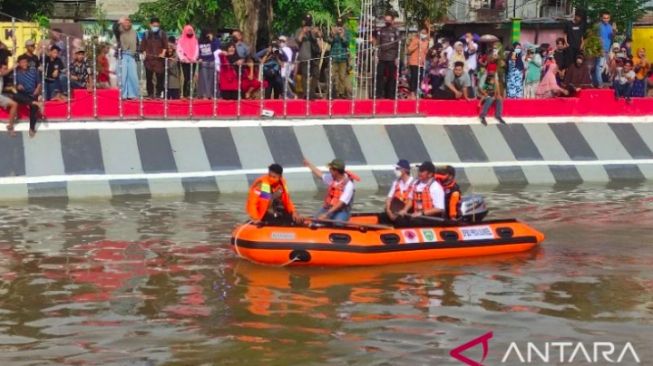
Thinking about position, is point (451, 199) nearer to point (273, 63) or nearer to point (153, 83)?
point (273, 63)

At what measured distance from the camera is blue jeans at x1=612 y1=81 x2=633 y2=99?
89.0 feet

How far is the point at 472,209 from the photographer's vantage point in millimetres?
17500

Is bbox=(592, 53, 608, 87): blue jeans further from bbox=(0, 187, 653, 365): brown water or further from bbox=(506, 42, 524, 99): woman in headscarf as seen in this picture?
bbox=(0, 187, 653, 365): brown water

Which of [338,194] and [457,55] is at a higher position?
[457,55]

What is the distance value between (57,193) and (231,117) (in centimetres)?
423

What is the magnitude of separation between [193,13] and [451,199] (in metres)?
20.2

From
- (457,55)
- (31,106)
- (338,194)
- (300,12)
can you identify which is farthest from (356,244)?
(300,12)

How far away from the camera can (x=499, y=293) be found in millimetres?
14703

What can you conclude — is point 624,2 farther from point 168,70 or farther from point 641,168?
point 168,70

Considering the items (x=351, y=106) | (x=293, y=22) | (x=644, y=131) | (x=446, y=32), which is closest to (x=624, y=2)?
(x=446, y=32)

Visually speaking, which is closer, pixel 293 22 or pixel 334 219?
pixel 334 219

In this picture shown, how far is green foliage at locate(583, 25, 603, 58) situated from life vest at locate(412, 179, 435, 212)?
455 inches

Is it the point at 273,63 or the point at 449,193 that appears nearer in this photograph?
the point at 449,193

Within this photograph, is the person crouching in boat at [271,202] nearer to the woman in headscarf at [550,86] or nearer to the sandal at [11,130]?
the sandal at [11,130]
